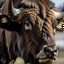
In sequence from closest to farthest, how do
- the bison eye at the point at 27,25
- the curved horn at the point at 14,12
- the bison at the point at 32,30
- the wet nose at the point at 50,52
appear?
the wet nose at the point at 50,52 → the bison at the point at 32,30 → the bison eye at the point at 27,25 → the curved horn at the point at 14,12

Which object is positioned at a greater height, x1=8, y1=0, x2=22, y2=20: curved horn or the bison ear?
x1=8, y1=0, x2=22, y2=20: curved horn

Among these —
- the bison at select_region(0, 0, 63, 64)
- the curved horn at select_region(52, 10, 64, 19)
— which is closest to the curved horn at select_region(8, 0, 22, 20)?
the bison at select_region(0, 0, 63, 64)

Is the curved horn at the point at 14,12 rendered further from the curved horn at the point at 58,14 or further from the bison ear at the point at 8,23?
the curved horn at the point at 58,14

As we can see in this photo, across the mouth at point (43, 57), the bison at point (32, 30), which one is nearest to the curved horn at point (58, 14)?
the bison at point (32, 30)

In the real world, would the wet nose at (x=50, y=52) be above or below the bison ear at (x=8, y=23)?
below

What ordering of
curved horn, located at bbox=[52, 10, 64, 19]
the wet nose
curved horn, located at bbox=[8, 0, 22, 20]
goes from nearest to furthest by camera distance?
the wet nose → curved horn, located at bbox=[8, 0, 22, 20] → curved horn, located at bbox=[52, 10, 64, 19]

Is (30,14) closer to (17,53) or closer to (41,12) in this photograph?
(41,12)

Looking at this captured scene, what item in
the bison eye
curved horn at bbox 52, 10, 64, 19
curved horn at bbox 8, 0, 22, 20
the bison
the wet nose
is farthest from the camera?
curved horn at bbox 52, 10, 64, 19

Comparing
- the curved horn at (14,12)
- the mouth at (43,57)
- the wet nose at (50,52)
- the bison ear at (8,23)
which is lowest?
the mouth at (43,57)

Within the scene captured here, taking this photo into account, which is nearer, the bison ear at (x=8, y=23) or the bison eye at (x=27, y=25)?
the bison eye at (x=27, y=25)

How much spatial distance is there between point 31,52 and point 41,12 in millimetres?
773

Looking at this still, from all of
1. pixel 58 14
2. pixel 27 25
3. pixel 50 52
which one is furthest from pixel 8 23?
pixel 50 52

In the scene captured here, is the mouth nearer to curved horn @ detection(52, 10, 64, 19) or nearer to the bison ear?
the bison ear

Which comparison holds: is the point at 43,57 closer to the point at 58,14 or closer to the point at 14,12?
the point at 14,12
